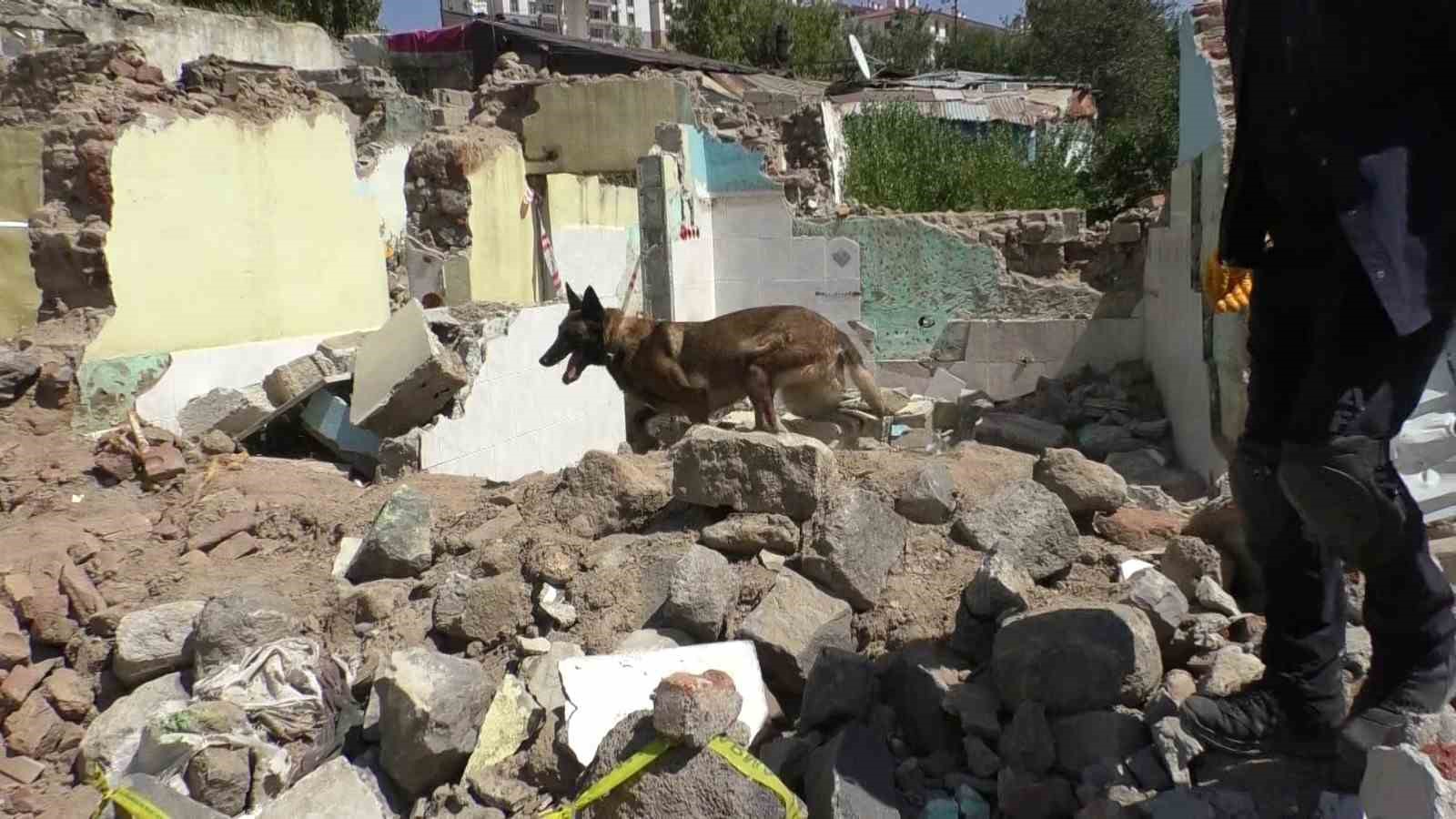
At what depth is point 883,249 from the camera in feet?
36.6

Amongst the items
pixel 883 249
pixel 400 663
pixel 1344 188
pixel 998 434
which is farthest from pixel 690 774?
pixel 883 249

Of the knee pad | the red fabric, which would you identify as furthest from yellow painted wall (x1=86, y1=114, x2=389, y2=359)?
the red fabric

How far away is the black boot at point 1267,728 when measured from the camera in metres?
2.21

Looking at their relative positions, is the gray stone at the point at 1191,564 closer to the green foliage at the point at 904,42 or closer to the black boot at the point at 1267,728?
the black boot at the point at 1267,728

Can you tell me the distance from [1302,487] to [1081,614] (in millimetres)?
693

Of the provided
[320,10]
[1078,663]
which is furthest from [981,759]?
[320,10]

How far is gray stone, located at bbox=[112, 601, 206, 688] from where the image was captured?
3.38m

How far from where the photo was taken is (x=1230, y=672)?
2.54 m

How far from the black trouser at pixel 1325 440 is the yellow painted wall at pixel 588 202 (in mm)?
7899

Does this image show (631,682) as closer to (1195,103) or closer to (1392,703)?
(1392,703)

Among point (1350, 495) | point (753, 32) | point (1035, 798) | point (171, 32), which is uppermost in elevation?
point (753, 32)

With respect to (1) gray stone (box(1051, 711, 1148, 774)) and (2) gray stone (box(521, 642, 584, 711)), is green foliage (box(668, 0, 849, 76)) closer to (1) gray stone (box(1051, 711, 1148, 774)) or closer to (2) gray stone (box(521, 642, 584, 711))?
(2) gray stone (box(521, 642, 584, 711))

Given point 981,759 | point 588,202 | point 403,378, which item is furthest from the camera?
point 588,202

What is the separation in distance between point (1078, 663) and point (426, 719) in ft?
5.57
